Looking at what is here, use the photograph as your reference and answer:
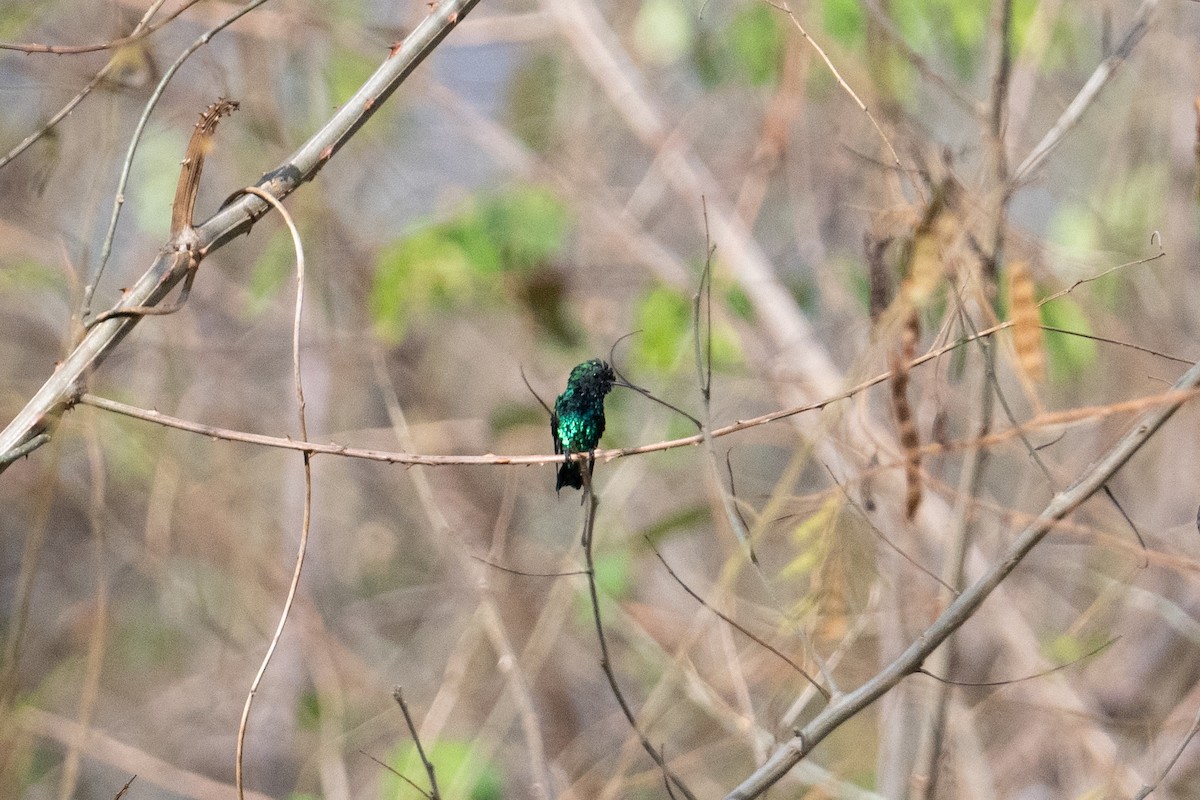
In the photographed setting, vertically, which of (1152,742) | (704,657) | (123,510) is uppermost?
(123,510)

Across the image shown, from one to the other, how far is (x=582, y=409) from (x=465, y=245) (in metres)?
1.27

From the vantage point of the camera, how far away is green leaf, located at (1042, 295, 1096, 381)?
327 centimetres

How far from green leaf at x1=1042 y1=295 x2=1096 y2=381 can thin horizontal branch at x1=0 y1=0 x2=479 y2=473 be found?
205 cm

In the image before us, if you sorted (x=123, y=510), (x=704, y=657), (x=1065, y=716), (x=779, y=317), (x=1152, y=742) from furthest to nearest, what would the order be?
1. (x=123, y=510)
2. (x=704, y=657)
3. (x=779, y=317)
4. (x=1065, y=716)
5. (x=1152, y=742)

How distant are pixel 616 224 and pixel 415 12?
1401 millimetres

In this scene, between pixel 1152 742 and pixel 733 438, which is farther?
pixel 733 438

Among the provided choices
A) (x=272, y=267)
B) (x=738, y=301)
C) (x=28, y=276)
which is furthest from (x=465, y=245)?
(x=28, y=276)

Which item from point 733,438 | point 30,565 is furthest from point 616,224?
point 30,565

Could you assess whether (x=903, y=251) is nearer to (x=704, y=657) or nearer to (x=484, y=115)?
(x=704, y=657)

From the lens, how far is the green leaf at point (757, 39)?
4.07m

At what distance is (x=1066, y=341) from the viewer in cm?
358

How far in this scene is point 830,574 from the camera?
238 cm

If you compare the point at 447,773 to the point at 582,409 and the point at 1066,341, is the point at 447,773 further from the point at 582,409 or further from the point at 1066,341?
the point at 1066,341

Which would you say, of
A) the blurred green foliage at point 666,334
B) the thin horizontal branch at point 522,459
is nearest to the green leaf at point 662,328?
the blurred green foliage at point 666,334
